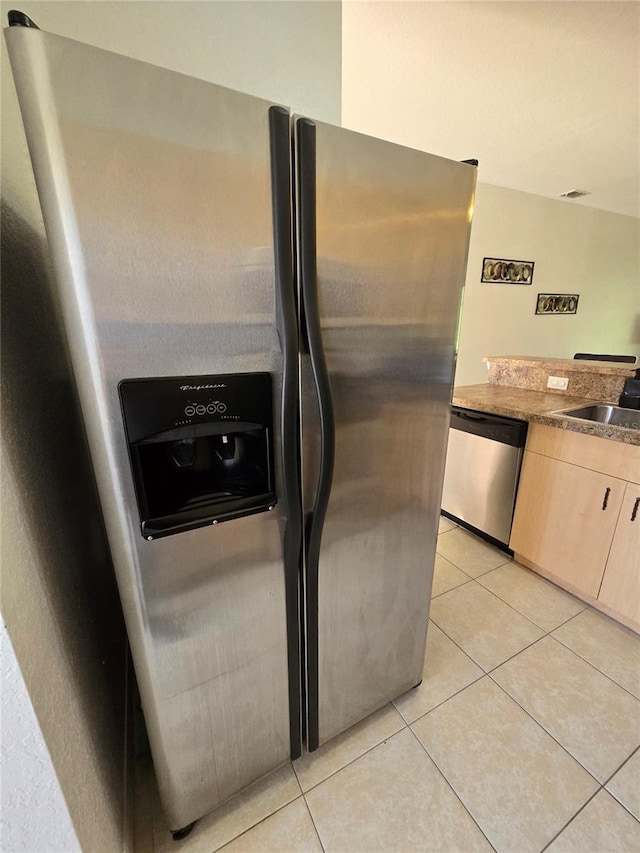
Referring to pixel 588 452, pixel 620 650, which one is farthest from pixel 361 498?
pixel 620 650

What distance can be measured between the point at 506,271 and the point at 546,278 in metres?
0.78

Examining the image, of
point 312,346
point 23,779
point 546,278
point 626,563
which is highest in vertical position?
point 546,278

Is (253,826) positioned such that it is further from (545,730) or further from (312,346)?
(312,346)

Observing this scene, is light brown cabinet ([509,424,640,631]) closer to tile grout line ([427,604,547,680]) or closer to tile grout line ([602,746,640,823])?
tile grout line ([427,604,547,680])

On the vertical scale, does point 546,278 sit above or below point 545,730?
above

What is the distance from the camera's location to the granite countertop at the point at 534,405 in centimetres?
161

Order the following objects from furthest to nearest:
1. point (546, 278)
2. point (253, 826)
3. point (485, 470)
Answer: point (546, 278) → point (485, 470) → point (253, 826)

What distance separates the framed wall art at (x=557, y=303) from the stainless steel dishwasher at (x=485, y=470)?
3.23 metres

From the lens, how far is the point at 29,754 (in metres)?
0.58

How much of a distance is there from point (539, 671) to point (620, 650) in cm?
44

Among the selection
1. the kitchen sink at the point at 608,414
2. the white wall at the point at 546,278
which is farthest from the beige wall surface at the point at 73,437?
the white wall at the point at 546,278

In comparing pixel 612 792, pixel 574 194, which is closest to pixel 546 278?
pixel 574 194

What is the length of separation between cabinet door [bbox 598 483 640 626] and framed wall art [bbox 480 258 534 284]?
316cm

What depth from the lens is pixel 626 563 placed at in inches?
63.6
